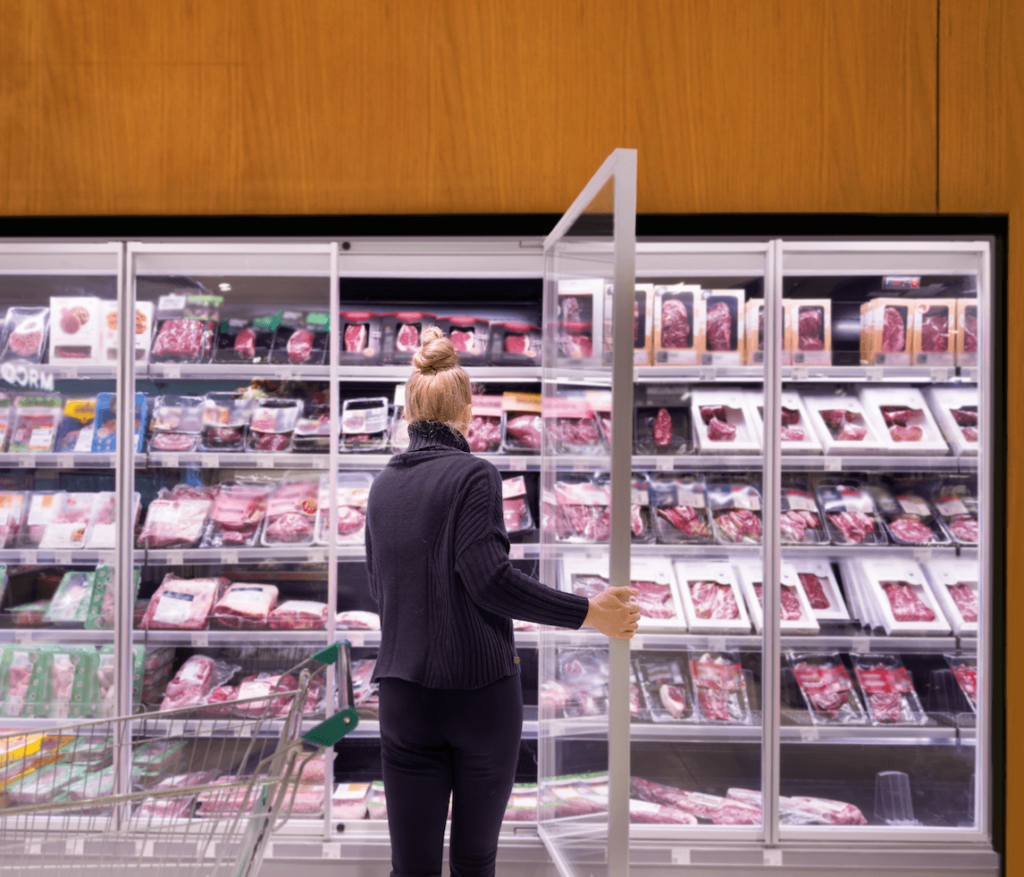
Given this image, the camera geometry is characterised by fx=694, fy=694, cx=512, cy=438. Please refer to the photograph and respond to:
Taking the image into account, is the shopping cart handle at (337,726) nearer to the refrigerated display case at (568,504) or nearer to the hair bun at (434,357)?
the hair bun at (434,357)

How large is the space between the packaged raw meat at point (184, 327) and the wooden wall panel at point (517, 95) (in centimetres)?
43

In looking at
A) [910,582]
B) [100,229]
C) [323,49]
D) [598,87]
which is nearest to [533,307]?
[598,87]

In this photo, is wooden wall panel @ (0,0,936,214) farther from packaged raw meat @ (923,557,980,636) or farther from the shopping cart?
the shopping cart

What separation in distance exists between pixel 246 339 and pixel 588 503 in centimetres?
153

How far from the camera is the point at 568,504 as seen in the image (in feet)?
7.22

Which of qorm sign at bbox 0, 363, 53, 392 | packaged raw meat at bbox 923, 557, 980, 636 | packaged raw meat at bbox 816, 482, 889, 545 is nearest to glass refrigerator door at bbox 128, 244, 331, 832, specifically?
qorm sign at bbox 0, 363, 53, 392

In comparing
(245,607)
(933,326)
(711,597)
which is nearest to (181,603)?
(245,607)

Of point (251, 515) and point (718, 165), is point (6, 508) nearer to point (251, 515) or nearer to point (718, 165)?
point (251, 515)

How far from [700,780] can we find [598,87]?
255 centimetres

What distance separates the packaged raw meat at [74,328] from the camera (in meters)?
2.59

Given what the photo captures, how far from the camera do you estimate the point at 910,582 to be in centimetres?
261

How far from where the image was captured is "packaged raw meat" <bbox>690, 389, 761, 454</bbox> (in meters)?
2.52

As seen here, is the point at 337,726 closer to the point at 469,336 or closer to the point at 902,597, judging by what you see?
the point at 469,336

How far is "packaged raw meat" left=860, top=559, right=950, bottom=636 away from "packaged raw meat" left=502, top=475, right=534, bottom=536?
1.31 metres
